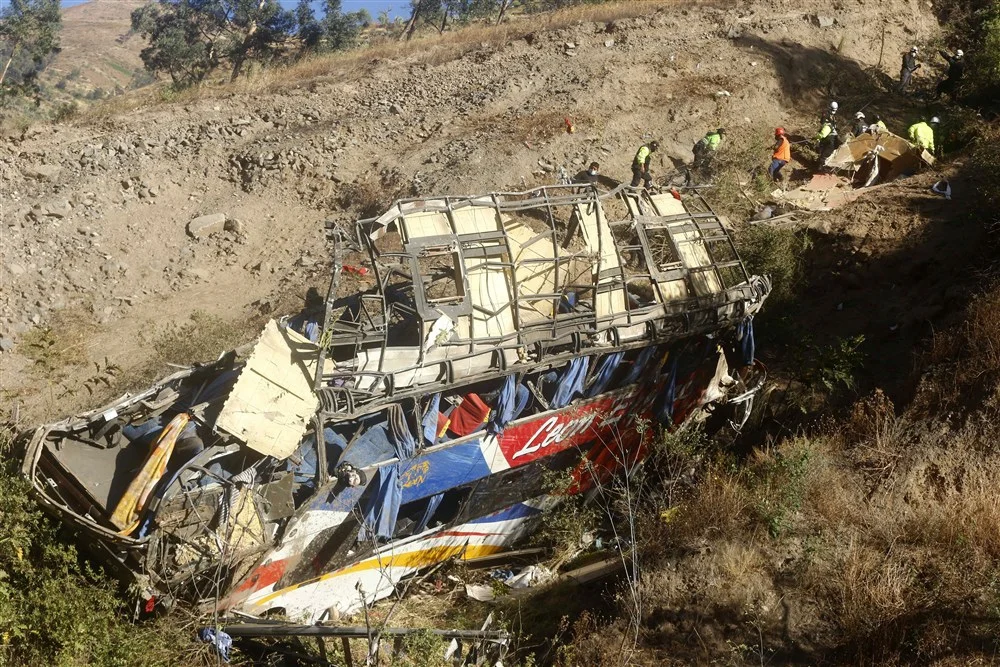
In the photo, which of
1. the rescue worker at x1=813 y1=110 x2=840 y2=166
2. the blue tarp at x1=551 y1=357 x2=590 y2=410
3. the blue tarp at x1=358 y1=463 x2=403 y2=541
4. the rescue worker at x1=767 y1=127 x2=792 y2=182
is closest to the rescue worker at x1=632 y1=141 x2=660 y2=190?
the rescue worker at x1=767 y1=127 x2=792 y2=182

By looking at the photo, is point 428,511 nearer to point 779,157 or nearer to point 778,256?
point 778,256

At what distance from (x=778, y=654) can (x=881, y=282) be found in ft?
23.8

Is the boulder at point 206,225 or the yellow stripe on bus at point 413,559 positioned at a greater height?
the boulder at point 206,225

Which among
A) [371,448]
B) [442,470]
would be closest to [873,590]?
[442,470]

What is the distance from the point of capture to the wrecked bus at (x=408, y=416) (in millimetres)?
6633

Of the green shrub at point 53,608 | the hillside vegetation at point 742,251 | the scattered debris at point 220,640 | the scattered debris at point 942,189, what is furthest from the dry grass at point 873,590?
the scattered debris at point 942,189

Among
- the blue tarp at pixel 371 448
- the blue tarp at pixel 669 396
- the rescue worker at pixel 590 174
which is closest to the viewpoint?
the blue tarp at pixel 371 448

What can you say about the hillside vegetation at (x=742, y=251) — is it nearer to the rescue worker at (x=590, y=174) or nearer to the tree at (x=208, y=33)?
the rescue worker at (x=590, y=174)

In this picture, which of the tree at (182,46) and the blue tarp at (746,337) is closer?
the blue tarp at (746,337)

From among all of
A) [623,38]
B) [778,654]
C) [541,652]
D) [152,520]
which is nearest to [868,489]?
[778,654]

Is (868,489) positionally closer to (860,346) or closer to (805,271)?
(860,346)

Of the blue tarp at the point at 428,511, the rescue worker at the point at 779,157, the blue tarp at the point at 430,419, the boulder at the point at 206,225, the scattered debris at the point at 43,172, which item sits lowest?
the blue tarp at the point at 428,511

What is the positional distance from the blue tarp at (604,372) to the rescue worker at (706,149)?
776 centimetres

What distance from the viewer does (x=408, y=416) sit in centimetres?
771
